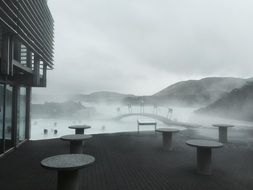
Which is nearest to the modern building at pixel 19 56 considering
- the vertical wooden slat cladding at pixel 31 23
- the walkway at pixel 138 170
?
the vertical wooden slat cladding at pixel 31 23

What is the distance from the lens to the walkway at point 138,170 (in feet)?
17.7

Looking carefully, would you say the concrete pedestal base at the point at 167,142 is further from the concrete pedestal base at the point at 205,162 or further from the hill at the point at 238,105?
the hill at the point at 238,105

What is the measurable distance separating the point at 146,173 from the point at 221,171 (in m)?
2.09

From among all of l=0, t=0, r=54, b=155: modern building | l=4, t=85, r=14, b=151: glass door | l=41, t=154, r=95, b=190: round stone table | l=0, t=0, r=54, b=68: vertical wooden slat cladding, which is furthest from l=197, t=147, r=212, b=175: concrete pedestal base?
l=4, t=85, r=14, b=151: glass door

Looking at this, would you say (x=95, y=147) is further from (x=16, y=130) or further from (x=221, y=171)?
(x=221, y=171)

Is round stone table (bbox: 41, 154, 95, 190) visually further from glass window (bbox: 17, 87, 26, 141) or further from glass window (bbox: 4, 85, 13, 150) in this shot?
glass window (bbox: 17, 87, 26, 141)

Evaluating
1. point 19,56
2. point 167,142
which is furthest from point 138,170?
point 19,56

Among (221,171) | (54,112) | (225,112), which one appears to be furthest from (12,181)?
(54,112)

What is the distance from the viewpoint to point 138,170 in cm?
659

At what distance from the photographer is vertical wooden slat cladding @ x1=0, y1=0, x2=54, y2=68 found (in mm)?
5980

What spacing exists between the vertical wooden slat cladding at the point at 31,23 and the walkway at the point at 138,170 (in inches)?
148

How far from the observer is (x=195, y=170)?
6527 mm

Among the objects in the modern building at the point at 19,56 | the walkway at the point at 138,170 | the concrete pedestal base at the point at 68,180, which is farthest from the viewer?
the modern building at the point at 19,56

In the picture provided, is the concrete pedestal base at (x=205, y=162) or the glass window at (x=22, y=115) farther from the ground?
the glass window at (x=22, y=115)
